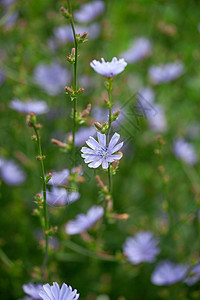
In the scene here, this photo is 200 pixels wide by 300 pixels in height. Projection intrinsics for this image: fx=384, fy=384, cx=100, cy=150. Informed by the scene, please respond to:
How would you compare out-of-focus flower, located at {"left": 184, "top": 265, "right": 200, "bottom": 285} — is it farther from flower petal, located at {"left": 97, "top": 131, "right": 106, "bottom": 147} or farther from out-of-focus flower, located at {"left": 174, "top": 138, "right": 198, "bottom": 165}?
out-of-focus flower, located at {"left": 174, "top": 138, "right": 198, "bottom": 165}

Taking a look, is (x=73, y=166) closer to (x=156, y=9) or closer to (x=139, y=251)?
(x=139, y=251)

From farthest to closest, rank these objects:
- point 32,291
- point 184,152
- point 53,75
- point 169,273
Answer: point 53,75, point 184,152, point 169,273, point 32,291

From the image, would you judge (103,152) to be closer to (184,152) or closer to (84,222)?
(84,222)

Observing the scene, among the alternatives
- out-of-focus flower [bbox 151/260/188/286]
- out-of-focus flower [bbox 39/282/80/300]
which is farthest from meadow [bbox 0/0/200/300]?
out-of-focus flower [bbox 39/282/80/300]

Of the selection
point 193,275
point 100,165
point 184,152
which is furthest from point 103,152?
point 184,152

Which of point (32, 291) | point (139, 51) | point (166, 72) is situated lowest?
point (32, 291)

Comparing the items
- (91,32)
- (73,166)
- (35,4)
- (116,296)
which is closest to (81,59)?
(91,32)
